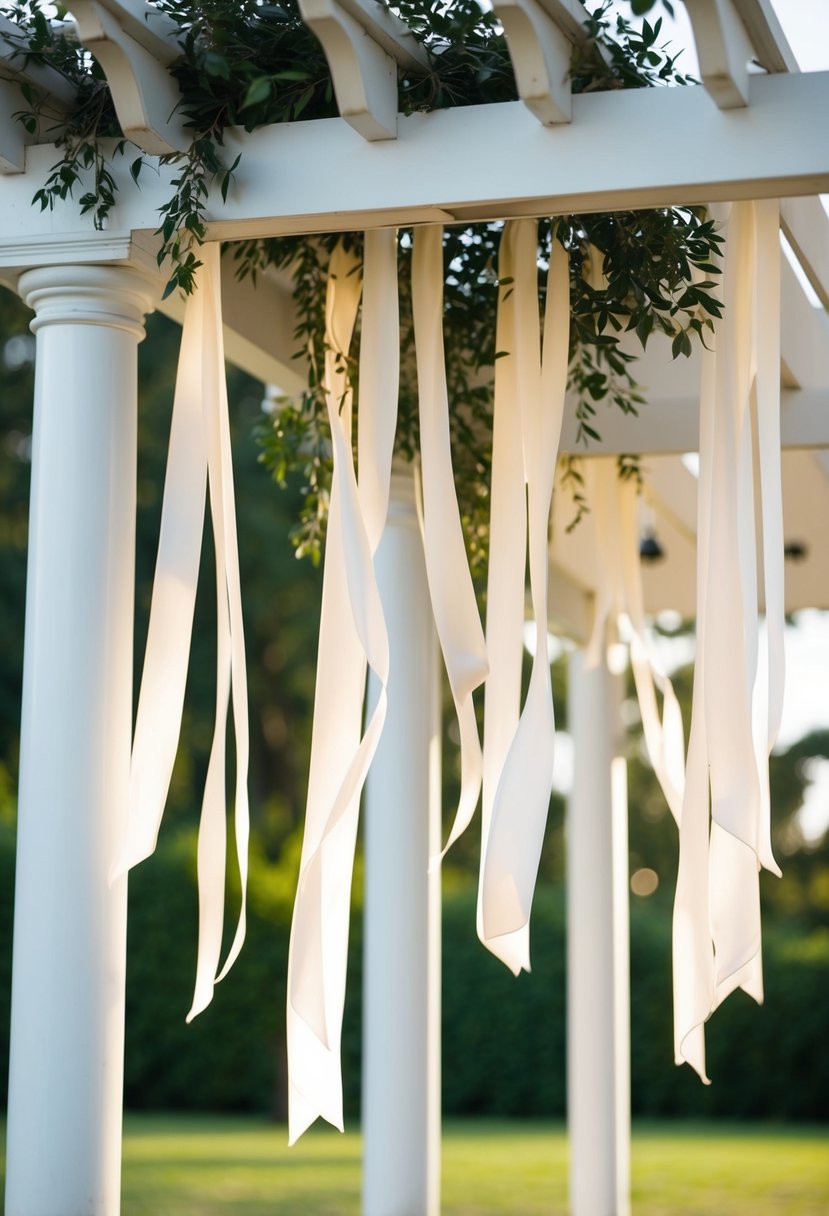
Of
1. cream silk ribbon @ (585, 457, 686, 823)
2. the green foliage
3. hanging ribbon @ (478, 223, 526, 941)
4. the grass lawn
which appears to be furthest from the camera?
the grass lawn

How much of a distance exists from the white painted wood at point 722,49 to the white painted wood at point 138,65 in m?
1.08

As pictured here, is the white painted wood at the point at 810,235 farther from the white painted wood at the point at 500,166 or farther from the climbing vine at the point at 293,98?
the white painted wood at the point at 500,166

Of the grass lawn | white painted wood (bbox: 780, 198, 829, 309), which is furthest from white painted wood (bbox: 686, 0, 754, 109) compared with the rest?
the grass lawn

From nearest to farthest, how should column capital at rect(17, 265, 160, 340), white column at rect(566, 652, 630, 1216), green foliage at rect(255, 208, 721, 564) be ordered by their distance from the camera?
column capital at rect(17, 265, 160, 340), green foliage at rect(255, 208, 721, 564), white column at rect(566, 652, 630, 1216)

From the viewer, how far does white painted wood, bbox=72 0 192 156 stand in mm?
2971

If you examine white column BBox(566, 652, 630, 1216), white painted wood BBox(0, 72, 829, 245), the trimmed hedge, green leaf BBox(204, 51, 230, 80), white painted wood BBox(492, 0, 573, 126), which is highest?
green leaf BBox(204, 51, 230, 80)

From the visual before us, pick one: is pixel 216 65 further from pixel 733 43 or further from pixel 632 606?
pixel 632 606

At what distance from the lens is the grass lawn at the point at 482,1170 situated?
10.3 meters

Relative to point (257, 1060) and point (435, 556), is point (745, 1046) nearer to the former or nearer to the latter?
point (257, 1060)

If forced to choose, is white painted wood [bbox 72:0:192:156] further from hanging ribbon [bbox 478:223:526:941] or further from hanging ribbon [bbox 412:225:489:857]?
hanging ribbon [bbox 478:223:526:941]

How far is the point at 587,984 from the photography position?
7477 mm

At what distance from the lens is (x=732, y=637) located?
334cm

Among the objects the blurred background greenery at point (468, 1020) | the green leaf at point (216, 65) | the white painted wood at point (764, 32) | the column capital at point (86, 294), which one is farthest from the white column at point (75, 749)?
the blurred background greenery at point (468, 1020)

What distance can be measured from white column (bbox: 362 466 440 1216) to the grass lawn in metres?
5.52
